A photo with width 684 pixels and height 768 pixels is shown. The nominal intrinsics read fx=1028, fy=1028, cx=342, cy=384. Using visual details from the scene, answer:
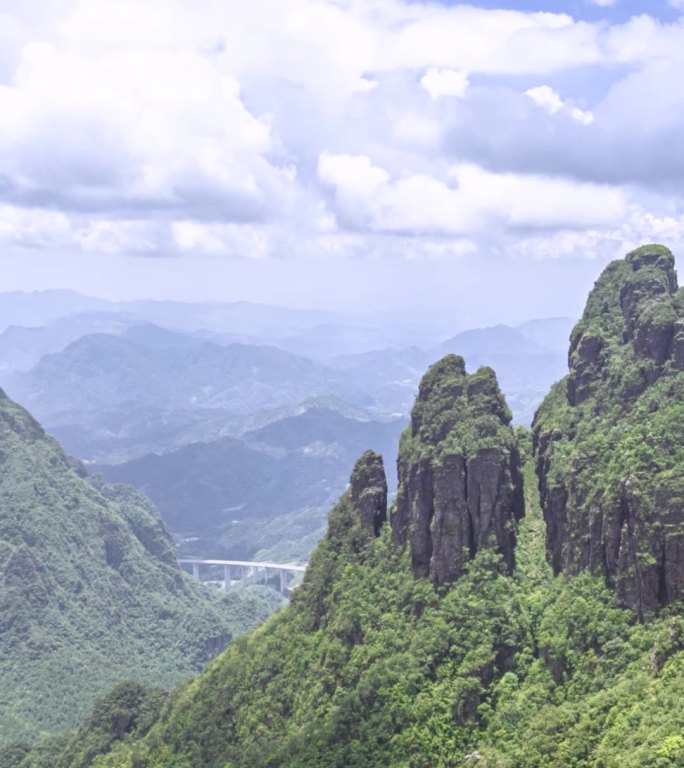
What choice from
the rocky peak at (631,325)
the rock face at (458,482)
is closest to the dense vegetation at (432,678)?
the rock face at (458,482)

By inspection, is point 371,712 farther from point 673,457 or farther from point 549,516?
point 673,457

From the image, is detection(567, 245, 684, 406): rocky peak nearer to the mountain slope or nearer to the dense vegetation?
the mountain slope

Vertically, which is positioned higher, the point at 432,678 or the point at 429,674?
the point at 429,674

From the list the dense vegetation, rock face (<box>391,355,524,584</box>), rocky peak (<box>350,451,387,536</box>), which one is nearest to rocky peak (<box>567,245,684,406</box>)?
rock face (<box>391,355,524,584</box>)

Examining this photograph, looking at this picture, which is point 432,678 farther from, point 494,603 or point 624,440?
point 624,440

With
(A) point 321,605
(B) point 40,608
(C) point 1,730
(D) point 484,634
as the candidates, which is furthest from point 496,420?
(B) point 40,608

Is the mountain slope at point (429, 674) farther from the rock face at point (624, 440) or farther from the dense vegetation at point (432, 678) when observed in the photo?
the rock face at point (624, 440)

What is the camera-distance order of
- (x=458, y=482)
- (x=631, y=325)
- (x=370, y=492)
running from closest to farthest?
(x=458, y=482), (x=631, y=325), (x=370, y=492)

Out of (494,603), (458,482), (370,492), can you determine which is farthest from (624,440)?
(370,492)
